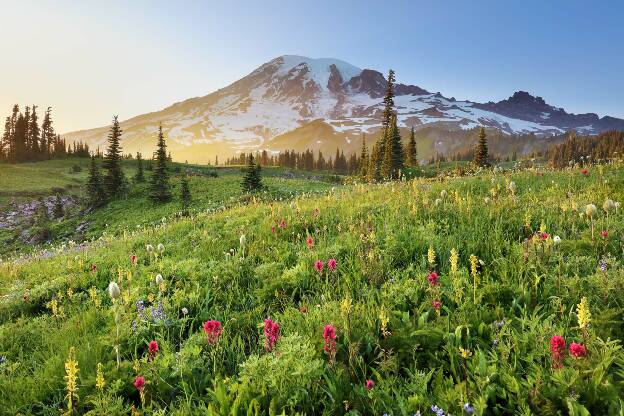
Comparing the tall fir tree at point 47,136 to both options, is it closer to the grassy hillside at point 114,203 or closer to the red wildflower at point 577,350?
the grassy hillside at point 114,203

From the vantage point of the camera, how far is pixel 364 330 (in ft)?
10.4

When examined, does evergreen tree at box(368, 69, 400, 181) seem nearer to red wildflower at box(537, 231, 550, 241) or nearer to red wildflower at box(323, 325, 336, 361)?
red wildflower at box(537, 231, 550, 241)

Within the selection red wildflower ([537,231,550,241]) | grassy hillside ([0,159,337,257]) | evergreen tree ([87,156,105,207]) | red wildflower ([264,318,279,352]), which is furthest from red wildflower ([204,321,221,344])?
evergreen tree ([87,156,105,207])

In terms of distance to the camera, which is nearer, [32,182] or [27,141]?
[32,182]

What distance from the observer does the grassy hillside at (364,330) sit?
241cm

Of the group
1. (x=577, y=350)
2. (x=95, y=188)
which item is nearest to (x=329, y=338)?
(x=577, y=350)

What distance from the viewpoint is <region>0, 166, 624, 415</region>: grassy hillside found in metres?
2.41

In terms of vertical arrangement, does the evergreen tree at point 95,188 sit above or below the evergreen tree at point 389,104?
below

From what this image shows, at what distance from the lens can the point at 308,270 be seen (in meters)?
4.74

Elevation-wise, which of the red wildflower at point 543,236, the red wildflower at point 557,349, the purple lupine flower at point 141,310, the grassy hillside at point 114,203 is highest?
the red wildflower at point 543,236

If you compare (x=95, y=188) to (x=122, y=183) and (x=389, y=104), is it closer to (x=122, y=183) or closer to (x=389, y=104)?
(x=122, y=183)

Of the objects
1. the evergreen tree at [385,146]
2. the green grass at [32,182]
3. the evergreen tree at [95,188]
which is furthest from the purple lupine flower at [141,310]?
the green grass at [32,182]

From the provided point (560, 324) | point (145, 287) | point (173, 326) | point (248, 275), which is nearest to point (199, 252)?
point (145, 287)

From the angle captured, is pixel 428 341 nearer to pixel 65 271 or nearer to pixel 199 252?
pixel 199 252
